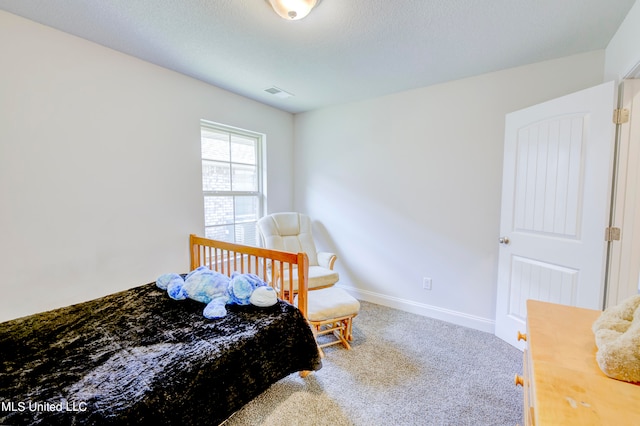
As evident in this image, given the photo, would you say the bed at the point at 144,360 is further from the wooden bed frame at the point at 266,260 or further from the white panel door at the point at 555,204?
the white panel door at the point at 555,204

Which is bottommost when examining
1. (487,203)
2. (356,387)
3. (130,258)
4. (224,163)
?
(356,387)

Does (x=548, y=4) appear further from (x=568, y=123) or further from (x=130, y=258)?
(x=130, y=258)

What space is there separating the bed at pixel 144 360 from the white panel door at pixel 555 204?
5.69 feet

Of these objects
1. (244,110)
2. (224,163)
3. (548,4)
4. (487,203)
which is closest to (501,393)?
(487,203)

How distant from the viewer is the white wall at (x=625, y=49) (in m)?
1.52

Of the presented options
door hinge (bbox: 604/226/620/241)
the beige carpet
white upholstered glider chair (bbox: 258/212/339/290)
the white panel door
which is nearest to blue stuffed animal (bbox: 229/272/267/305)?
the beige carpet

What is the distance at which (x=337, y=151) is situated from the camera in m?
3.38

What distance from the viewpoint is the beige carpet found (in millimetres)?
1581

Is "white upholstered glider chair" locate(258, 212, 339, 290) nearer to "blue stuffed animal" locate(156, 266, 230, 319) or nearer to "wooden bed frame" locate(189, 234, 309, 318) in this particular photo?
"wooden bed frame" locate(189, 234, 309, 318)

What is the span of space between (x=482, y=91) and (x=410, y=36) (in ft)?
3.43

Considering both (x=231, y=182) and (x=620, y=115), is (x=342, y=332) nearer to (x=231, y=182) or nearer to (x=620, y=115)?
(x=231, y=182)

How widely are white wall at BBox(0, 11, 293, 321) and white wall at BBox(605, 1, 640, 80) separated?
3.07m

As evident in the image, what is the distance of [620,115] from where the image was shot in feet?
Result: 5.57
